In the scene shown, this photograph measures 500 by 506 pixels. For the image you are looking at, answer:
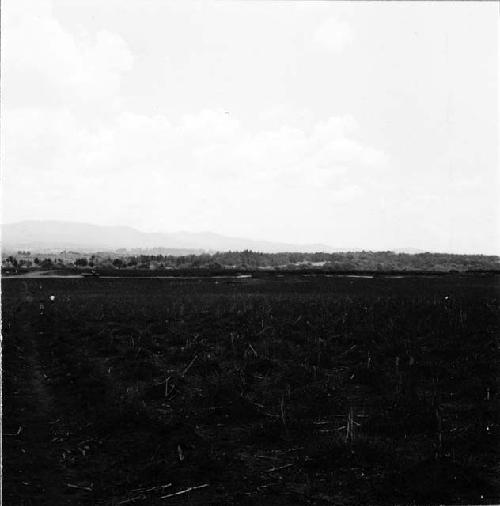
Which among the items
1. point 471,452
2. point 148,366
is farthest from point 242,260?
point 471,452

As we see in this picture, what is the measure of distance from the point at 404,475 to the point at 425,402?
10.2ft

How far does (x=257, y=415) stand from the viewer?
370 inches

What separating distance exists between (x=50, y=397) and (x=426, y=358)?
8.88 metres

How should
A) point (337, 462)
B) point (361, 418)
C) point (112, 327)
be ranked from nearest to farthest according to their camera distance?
point (337, 462) < point (361, 418) < point (112, 327)

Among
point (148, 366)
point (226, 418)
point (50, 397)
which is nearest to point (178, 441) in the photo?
point (226, 418)

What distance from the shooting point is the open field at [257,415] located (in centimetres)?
643

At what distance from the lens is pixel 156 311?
2408 cm

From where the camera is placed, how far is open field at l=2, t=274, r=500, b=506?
6.43m

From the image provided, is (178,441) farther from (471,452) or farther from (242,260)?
(242,260)

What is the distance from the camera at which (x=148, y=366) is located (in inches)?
515

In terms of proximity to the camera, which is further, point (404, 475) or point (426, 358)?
point (426, 358)

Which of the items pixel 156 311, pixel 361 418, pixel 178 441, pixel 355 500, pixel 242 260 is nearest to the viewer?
pixel 355 500

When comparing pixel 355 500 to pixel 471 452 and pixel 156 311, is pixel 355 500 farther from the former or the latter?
pixel 156 311

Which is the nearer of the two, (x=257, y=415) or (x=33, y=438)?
(x=33, y=438)
